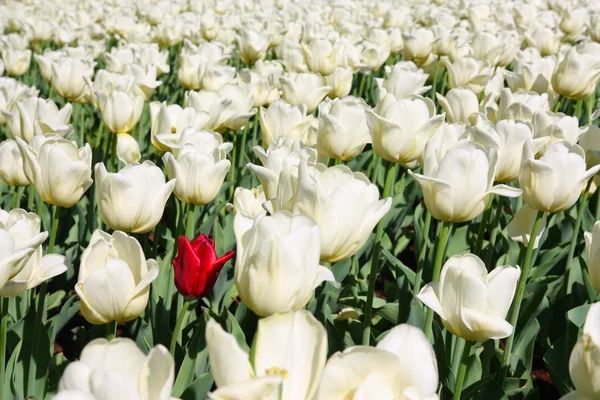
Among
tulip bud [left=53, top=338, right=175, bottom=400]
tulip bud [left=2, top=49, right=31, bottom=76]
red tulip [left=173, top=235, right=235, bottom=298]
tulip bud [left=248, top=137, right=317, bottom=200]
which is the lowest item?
tulip bud [left=2, top=49, right=31, bottom=76]

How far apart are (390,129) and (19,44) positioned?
3966 millimetres

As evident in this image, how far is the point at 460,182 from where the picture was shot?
159 centimetres

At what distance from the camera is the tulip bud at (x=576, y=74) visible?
108 inches

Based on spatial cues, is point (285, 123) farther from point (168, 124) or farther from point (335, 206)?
point (335, 206)

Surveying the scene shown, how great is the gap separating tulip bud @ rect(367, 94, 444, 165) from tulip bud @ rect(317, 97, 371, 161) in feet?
0.46

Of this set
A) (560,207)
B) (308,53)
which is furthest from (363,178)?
(308,53)

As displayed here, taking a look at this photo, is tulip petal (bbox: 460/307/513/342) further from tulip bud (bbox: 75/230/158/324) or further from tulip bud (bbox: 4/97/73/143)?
tulip bud (bbox: 4/97/73/143)

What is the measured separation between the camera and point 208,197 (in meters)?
1.96

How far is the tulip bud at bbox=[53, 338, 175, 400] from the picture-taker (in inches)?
31.8

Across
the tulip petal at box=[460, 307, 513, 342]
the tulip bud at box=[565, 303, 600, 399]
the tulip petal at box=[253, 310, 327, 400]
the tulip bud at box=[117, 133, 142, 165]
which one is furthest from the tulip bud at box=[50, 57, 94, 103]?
the tulip bud at box=[565, 303, 600, 399]

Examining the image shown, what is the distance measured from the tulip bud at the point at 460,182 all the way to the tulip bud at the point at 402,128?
1.03ft

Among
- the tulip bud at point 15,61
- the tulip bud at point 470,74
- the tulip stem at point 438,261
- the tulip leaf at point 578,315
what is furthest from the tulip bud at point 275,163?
the tulip bud at point 15,61

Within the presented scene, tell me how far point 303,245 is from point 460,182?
23.2 inches

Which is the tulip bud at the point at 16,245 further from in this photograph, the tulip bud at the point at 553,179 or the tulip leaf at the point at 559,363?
the tulip leaf at the point at 559,363
